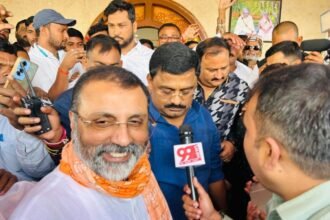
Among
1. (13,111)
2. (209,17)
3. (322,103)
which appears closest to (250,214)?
(322,103)

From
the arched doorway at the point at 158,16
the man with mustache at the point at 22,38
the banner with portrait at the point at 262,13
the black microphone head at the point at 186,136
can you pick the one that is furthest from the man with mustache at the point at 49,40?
the banner with portrait at the point at 262,13

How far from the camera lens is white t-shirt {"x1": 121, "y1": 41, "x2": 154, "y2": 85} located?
299 cm

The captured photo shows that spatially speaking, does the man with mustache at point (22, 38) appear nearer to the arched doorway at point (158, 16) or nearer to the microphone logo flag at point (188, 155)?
the arched doorway at point (158, 16)

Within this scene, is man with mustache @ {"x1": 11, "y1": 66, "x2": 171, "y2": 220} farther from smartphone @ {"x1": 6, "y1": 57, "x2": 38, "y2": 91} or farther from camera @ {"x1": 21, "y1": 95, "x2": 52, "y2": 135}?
smartphone @ {"x1": 6, "y1": 57, "x2": 38, "y2": 91}

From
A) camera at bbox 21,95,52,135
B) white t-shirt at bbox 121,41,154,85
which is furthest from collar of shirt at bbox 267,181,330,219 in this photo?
white t-shirt at bbox 121,41,154,85

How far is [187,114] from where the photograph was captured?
6.39 feet

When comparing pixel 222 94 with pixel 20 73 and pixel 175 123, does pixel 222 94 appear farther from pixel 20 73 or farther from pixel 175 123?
pixel 20 73

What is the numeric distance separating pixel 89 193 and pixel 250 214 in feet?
2.20

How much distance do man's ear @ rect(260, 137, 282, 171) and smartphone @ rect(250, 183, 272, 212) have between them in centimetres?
53

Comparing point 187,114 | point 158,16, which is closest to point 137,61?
point 187,114

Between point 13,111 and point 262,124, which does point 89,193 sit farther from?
point 262,124

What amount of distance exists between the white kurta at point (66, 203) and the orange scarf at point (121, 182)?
0.07 feet

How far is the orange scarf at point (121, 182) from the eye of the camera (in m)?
1.21

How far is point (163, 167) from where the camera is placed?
180 centimetres
